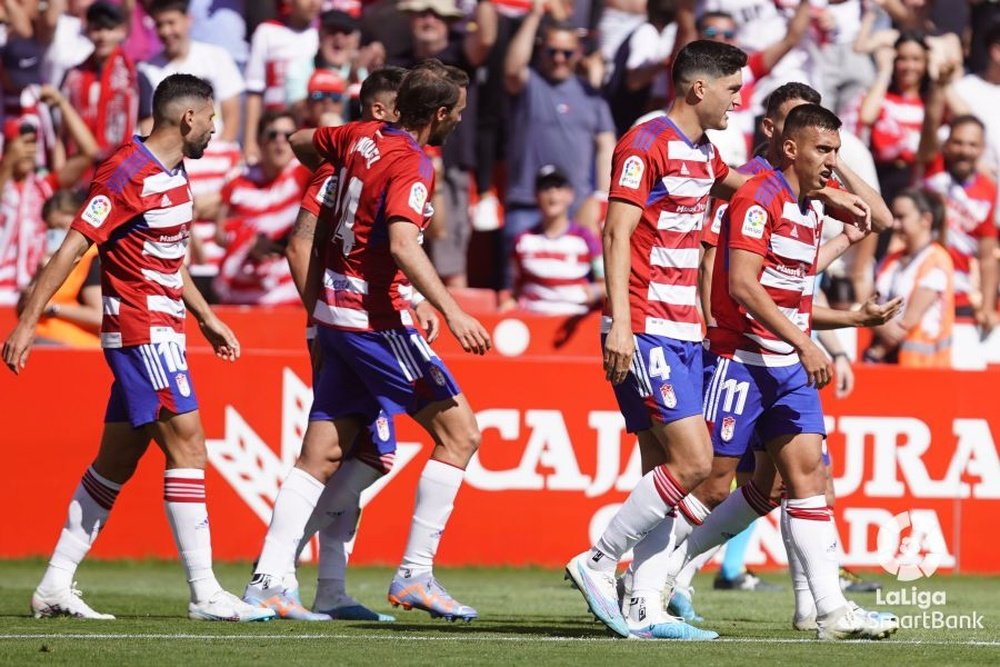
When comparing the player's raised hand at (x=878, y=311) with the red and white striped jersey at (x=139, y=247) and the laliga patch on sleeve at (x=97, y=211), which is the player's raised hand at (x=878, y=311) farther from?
the laliga patch on sleeve at (x=97, y=211)

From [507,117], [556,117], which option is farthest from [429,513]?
[507,117]

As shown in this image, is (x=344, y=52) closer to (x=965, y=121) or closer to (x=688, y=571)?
(x=965, y=121)

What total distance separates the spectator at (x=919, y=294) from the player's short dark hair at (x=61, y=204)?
6.00 metres

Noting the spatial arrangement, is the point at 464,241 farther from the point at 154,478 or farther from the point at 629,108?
the point at 154,478

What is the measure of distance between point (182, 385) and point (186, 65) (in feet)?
22.8

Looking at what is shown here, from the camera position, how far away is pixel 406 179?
297 inches

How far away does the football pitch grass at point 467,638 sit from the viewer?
6.61 m

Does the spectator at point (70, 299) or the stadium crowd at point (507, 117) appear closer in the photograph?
the spectator at point (70, 299)

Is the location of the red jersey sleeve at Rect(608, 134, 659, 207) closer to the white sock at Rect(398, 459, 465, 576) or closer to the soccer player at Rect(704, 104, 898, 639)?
the soccer player at Rect(704, 104, 898, 639)

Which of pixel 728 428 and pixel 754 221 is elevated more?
pixel 754 221

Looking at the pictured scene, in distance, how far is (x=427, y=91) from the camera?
7758 mm

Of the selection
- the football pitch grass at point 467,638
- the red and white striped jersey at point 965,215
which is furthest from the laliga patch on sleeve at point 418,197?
the red and white striped jersey at point 965,215

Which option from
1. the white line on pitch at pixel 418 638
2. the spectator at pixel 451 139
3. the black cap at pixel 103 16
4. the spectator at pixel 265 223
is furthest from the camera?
the black cap at pixel 103 16

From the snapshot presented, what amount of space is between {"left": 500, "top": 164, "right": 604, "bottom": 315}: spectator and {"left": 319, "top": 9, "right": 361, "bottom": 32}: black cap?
2.19 meters
